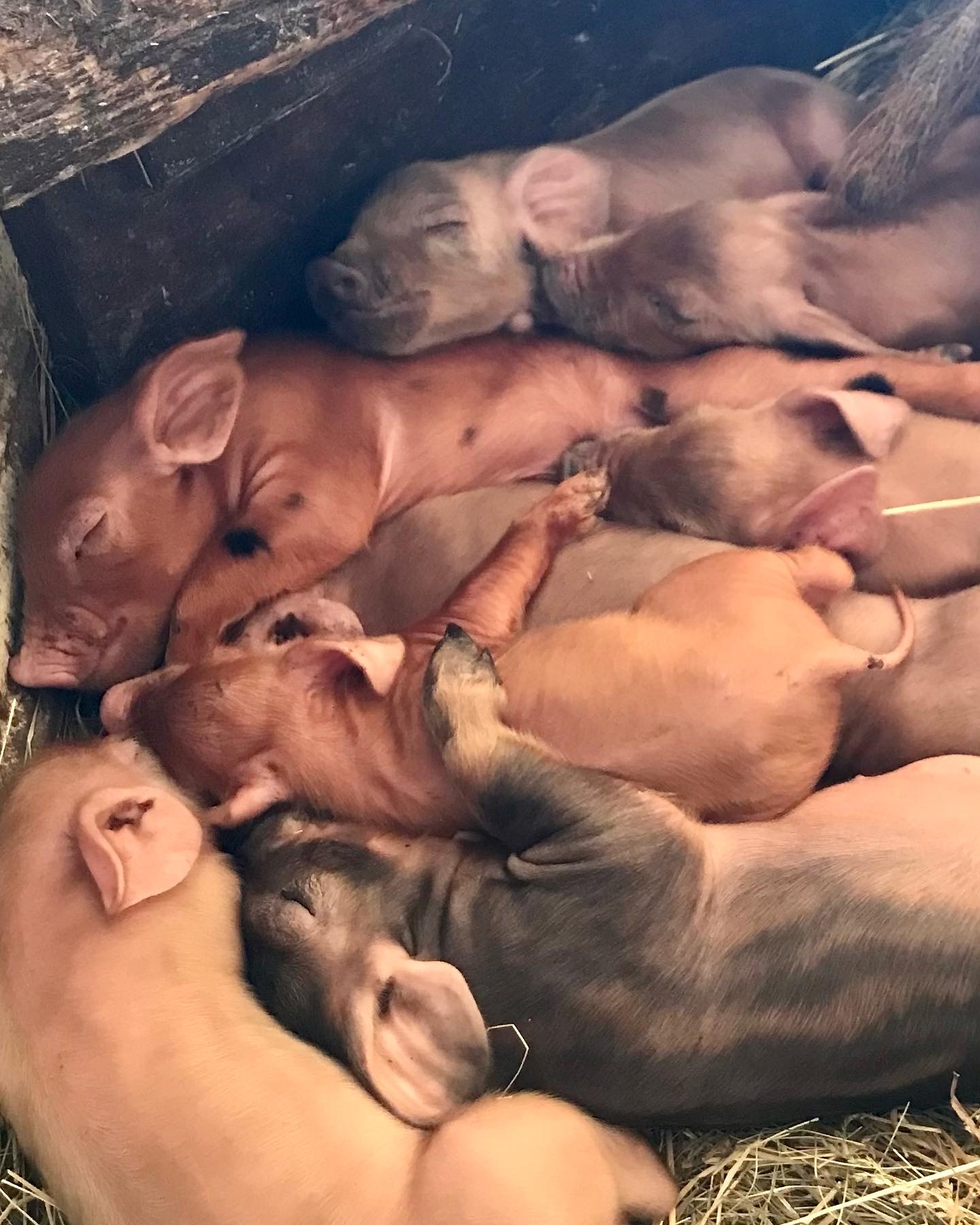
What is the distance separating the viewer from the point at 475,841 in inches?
81.9

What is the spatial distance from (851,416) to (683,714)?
2.62 ft

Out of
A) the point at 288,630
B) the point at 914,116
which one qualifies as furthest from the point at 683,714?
the point at 914,116

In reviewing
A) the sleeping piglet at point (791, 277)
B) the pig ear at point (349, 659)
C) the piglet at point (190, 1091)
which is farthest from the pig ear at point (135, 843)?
the sleeping piglet at point (791, 277)

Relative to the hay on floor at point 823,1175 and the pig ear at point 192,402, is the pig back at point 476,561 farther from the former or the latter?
the hay on floor at point 823,1175

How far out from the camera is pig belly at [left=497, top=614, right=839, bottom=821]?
1950 mm

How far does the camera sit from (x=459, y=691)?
199cm

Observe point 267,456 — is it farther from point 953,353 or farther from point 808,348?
point 953,353

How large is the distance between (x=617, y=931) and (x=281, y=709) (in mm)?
716

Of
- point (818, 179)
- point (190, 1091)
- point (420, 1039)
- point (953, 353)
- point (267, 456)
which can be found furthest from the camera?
point (818, 179)

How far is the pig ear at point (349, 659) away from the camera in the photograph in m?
2.07

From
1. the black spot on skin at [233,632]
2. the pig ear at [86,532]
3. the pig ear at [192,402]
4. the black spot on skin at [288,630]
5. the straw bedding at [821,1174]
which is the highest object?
the pig ear at [192,402]

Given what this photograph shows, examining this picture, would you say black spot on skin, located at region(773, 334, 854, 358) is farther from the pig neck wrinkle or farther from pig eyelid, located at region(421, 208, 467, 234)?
the pig neck wrinkle

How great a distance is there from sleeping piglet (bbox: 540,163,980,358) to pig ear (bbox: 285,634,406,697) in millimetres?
1091

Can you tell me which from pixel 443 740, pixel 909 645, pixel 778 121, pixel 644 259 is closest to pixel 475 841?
pixel 443 740
